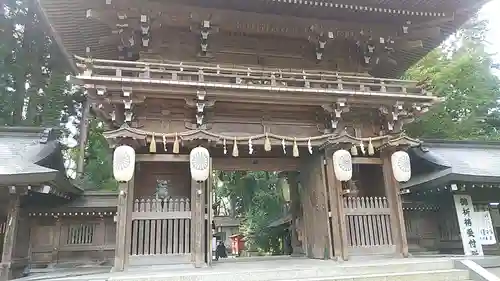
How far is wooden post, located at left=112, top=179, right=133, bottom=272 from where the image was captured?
6.36m

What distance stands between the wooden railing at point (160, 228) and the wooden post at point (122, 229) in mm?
220

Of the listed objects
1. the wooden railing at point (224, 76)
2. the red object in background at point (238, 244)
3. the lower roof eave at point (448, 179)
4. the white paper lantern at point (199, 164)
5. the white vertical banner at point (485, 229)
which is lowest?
the red object in background at point (238, 244)

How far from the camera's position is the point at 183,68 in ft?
24.6

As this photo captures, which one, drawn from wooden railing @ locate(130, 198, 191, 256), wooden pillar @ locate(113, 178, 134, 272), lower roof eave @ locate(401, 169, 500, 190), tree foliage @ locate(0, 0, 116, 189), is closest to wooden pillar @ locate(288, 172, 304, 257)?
lower roof eave @ locate(401, 169, 500, 190)

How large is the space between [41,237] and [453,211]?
1090 centimetres

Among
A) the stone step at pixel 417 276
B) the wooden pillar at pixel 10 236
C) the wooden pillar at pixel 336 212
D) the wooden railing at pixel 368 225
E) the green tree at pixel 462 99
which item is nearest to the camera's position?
the stone step at pixel 417 276

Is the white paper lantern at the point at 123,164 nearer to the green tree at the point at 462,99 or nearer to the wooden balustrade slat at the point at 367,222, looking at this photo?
the wooden balustrade slat at the point at 367,222

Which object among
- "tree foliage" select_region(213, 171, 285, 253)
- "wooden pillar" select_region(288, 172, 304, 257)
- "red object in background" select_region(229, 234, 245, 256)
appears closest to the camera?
"wooden pillar" select_region(288, 172, 304, 257)

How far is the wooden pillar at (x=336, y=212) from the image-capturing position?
288 inches

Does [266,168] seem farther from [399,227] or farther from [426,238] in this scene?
[426,238]

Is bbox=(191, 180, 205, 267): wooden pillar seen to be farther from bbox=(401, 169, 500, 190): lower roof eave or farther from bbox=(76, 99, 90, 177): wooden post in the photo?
bbox=(76, 99, 90, 177): wooden post

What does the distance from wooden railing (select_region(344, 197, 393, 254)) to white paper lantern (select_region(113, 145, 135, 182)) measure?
4633 mm

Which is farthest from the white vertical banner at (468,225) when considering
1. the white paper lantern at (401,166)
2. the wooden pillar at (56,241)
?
the wooden pillar at (56,241)

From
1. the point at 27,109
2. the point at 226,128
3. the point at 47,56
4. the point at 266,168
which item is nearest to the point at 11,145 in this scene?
the point at 226,128
